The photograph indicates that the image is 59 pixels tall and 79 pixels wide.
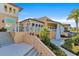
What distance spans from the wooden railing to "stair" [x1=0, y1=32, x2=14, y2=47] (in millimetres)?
98

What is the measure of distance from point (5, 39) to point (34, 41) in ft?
1.56

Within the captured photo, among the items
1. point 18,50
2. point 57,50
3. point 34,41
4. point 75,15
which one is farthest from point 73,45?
point 18,50

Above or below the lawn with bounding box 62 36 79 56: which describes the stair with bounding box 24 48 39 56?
below

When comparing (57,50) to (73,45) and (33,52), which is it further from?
(33,52)

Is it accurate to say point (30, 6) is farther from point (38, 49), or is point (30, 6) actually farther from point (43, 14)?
point (38, 49)

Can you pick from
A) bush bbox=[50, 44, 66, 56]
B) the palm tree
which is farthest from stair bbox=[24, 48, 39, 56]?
the palm tree

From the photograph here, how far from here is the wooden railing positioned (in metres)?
3.40

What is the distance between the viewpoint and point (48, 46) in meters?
3.44

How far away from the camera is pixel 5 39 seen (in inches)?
137

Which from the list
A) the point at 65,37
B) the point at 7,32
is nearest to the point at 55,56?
the point at 65,37

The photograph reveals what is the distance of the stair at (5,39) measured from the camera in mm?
3441

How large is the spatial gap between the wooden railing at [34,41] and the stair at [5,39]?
10 cm

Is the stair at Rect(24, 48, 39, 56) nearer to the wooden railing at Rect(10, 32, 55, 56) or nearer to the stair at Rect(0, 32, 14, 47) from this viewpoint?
the wooden railing at Rect(10, 32, 55, 56)

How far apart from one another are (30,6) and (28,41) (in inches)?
22.6
